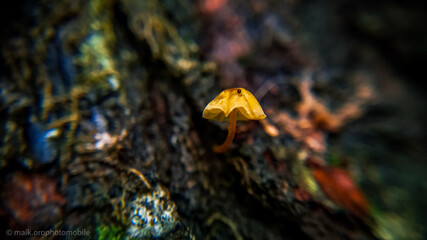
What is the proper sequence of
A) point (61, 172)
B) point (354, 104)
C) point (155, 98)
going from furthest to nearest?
point (354, 104) < point (155, 98) < point (61, 172)

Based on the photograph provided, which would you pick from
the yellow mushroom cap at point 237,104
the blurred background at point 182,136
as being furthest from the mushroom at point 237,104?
the blurred background at point 182,136

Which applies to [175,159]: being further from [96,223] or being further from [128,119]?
[96,223]

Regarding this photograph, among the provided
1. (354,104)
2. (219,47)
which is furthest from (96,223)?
(354,104)

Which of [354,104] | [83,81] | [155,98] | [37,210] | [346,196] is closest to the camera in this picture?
[37,210]

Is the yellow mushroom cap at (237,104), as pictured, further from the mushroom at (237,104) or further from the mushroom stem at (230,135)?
the mushroom stem at (230,135)

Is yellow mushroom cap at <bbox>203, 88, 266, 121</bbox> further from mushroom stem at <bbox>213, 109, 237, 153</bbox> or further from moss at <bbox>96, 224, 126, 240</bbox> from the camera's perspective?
moss at <bbox>96, 224, 126, 240</bbox>

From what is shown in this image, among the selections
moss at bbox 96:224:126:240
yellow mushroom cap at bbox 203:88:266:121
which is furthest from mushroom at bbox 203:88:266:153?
moss at bbox 96:224:126:240
